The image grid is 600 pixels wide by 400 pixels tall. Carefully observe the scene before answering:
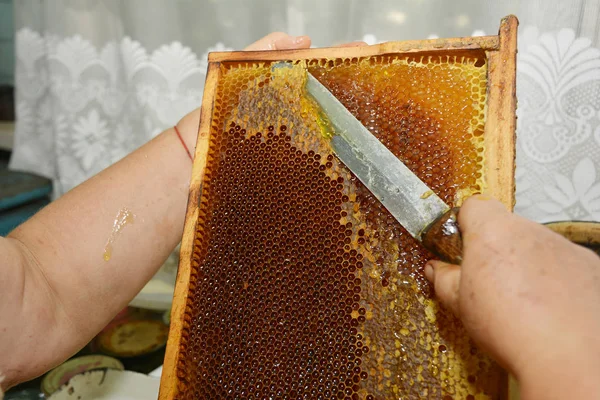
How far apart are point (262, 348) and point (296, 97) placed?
422 millimetres

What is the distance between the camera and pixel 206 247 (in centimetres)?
75

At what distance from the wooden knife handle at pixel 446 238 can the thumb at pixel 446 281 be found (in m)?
0.01

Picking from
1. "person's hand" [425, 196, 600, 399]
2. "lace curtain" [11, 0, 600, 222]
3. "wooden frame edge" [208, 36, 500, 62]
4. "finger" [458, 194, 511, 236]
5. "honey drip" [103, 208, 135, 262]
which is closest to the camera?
"person's hand" [425, 196, 600, 399]

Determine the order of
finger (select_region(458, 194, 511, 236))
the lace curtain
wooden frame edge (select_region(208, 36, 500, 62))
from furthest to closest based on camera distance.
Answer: the lace curtain
wooden frame edge (select_region(208, 36, 500, 62))
finger (select_region(458, 194, 511, 236))

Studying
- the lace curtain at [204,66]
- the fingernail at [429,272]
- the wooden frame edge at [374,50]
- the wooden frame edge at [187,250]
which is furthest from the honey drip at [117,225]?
the lace curtain at [204,66]

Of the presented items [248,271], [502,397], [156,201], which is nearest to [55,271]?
[156,201]

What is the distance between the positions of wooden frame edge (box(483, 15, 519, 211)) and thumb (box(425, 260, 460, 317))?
0.13 meters

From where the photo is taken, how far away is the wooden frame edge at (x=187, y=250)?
2.27 feet

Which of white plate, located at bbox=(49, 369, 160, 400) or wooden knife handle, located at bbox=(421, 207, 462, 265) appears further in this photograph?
white plate, located at bbox=(49, 369, 160, 400)

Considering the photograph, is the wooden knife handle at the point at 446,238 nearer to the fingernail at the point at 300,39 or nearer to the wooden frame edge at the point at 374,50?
the wooden frame edge at the point at 374,50

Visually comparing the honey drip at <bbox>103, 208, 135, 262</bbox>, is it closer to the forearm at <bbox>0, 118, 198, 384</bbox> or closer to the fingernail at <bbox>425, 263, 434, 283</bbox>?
the forearm at <bbox>0, 118, 198, 384</bbox>

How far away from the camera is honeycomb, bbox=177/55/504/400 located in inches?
25.6

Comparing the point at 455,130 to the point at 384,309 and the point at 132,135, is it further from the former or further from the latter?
the point at 132,135

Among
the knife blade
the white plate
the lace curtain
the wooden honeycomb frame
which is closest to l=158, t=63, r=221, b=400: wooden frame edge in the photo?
the wooden honeycomb frame
